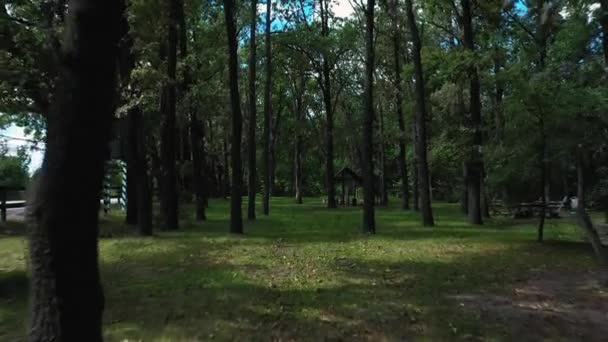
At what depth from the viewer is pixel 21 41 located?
9078 millimetres

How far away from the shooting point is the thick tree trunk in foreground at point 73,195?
3162 mm

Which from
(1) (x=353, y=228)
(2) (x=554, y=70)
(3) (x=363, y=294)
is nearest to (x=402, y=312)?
(3) (x=363, y=294)

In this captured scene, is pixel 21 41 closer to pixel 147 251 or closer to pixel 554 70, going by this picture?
pixel 147 251

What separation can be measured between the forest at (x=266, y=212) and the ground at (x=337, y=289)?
4 centimetres

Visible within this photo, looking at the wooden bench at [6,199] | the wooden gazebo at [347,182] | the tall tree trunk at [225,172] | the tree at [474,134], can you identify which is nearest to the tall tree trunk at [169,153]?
the wooden bench at [6,199]

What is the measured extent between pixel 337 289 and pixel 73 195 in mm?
5461

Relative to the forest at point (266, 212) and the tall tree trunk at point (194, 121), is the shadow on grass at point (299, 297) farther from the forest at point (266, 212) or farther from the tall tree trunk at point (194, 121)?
the tall tree trunk at point (194, 121)

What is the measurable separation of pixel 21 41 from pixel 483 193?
19059 mm

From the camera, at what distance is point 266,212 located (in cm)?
2555

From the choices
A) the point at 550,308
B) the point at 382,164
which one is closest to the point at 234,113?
the point at 550,308

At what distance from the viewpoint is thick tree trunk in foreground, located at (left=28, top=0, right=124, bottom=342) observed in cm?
316

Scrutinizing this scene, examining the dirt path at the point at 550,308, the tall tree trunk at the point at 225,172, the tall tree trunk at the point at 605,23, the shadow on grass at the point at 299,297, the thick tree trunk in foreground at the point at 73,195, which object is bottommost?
the dirt path at the point at 550,308

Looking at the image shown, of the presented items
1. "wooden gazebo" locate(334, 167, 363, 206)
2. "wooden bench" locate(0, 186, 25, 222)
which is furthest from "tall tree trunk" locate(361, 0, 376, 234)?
"wooden gazebo" locate(334, 167, 363, 206)

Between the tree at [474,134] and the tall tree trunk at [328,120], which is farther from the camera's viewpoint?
the tall tree trunk at [328,120]
